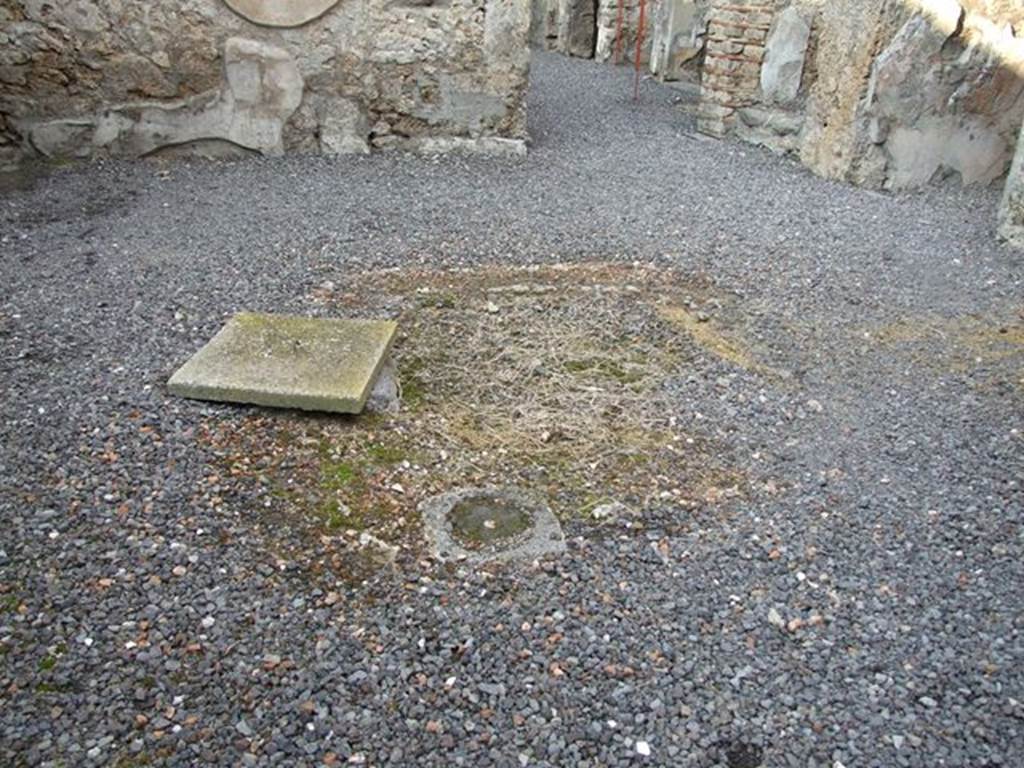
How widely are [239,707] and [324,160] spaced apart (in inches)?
197

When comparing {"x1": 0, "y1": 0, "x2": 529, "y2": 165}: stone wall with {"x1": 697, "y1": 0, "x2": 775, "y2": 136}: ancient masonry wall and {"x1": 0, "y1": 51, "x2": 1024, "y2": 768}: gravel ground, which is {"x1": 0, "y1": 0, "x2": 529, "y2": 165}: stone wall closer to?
A: {"x1": 0, "y1": 51, "x2": 1024, "y2": 768}: gravel ground

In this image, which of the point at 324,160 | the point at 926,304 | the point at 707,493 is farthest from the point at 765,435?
the point at 324,160

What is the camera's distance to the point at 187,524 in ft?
8.13

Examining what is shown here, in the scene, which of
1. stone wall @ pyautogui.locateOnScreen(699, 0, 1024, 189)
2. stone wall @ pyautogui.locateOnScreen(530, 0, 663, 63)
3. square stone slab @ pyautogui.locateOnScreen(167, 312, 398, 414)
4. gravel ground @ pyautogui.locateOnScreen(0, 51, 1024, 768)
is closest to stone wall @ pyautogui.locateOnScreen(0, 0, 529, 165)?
gravel ground @ pyautogui.locateOnScreen(0, 51, 1024, 768)

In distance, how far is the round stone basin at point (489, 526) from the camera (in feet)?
8.11

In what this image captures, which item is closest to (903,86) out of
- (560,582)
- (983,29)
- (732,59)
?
(983,29)

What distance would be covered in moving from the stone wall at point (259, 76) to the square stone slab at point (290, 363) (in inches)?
123

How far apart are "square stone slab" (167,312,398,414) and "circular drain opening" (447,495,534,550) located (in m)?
0.63

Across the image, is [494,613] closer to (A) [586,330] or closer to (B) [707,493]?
(B) [707,493]

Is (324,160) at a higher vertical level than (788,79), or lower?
lower

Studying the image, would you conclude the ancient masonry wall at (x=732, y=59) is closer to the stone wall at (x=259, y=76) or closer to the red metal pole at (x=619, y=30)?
the stone wall at (x=259, y=76)

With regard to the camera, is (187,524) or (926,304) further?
(926,304)

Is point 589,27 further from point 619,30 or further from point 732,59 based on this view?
point 732,59

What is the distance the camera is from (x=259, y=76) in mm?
6035
